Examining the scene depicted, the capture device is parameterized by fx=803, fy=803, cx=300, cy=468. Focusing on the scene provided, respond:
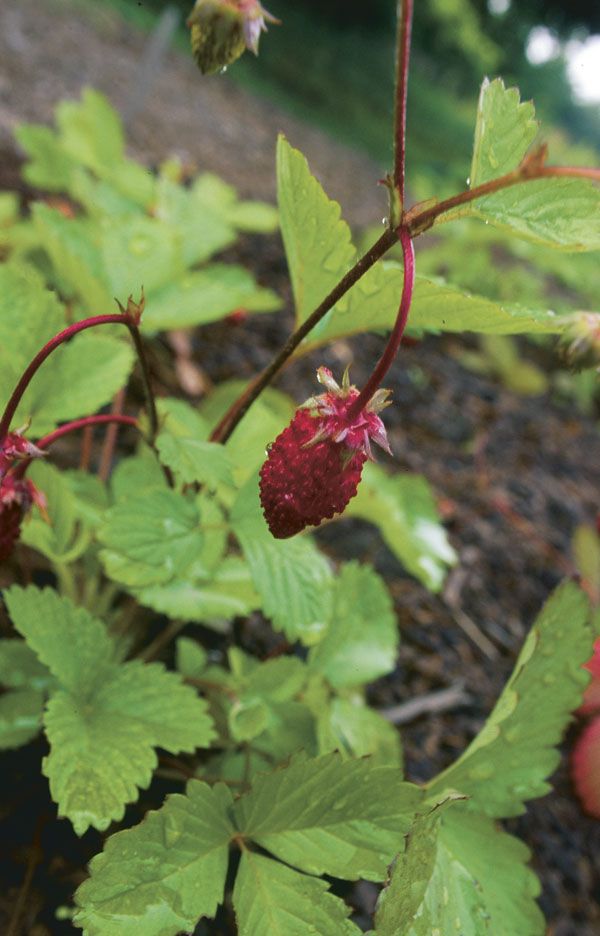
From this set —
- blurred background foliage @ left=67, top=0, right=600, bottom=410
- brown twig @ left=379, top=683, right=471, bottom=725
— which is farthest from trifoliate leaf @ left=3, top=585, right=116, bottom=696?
blurred background foliage @ left=67, top=0, right=600, bottom=410

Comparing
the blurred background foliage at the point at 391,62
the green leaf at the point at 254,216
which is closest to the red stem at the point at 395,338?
the green leaf at the point at 254,216

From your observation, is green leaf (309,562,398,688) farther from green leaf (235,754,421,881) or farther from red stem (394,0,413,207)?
red stem (394,0,413,207)

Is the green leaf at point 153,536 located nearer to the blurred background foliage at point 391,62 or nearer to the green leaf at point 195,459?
the green leaf at point 195,459

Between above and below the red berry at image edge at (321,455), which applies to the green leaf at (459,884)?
below

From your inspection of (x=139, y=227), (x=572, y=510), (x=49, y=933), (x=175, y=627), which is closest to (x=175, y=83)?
(x=572, y=510)

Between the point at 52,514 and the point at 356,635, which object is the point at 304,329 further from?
the point at 356,635
